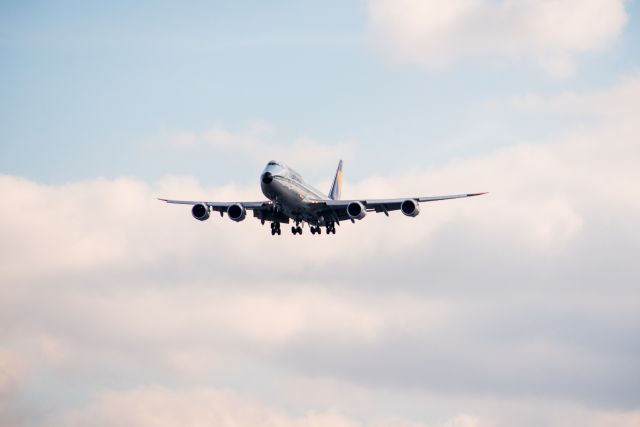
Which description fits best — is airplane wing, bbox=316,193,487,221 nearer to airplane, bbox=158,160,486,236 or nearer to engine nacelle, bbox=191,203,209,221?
airplane, bbox=158,160,486,236

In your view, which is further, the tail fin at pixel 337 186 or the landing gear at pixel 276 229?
the tail fin at pixel 337 186

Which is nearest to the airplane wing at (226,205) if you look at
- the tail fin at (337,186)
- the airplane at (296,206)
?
the airplane at (296,206)

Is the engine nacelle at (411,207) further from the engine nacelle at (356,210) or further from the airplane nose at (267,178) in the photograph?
the airplane nose at (267,178)

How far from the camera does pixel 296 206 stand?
290 feet

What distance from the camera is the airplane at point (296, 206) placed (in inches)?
3361

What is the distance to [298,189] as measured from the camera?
8744 cm

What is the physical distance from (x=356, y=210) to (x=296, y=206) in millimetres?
5195

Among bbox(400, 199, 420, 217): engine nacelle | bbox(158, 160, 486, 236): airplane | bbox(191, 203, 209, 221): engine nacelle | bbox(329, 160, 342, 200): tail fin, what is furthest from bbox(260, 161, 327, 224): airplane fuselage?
bbox(329, 160, 342, 200): tail fin

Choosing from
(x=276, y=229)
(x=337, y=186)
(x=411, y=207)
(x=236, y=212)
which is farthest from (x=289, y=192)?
(x=337, y=186)

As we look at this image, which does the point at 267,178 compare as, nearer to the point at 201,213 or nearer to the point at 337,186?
the point at 201,213

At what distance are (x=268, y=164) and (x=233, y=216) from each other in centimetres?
683

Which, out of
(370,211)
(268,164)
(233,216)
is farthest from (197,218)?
(370,211)

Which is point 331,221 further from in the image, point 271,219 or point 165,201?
point 165,201

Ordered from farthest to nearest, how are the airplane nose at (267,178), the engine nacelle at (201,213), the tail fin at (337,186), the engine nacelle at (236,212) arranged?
the tail fin at (337,186), the engine nacelle at (201,213), the engine nacelle at (236,212), the airplane nose at (267,178)
